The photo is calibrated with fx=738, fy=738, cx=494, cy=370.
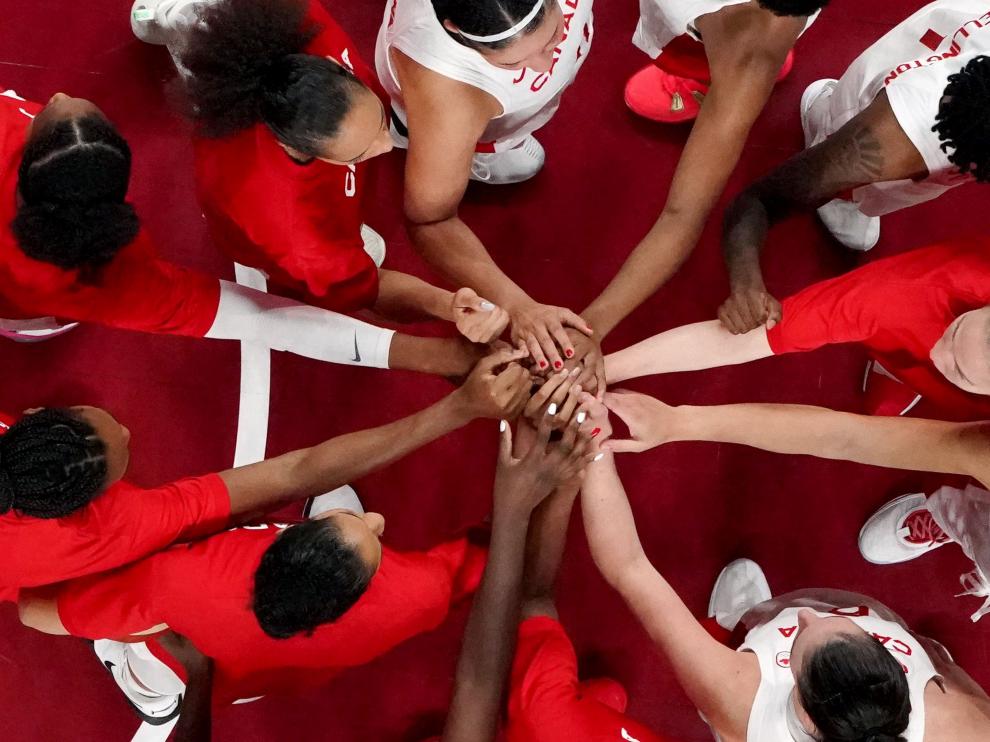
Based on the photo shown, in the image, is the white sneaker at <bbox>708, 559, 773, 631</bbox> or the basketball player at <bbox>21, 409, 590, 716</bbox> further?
the white sneaker at <bbox>708, 559, 773, 631</bbox>

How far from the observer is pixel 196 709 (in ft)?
5.25

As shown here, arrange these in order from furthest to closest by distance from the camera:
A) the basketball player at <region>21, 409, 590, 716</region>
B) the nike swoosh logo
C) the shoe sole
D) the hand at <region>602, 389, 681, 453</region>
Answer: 1. the shoe sole
2. the nike swoosh logo
3. the hand at <region>602, 389, 681, 453</region>
4. the basketball player at <region>21, 409, 590, 716</region>

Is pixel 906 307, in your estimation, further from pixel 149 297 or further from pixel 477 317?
pixel 149 297

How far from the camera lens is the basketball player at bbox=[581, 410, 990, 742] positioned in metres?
1.38

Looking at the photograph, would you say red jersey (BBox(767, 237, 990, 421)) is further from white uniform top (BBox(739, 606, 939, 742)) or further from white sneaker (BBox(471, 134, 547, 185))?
white sneaker (BBox(471, 134, 547, 185))

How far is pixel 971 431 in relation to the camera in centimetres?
154

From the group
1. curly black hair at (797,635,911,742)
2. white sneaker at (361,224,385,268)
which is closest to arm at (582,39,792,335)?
white sneaker at (361,224,385,268)

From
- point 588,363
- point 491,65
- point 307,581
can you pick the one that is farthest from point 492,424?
point 491,65

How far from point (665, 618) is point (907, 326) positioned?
0.83 m

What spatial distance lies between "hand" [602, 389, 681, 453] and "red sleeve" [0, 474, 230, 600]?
3.21 feet

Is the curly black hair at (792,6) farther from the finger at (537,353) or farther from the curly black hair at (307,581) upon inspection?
the curly black hair at (307,581)

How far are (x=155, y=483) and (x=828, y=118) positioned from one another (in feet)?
7.68

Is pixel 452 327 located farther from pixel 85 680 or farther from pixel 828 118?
pixel 85 680

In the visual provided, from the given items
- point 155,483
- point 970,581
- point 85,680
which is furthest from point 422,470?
point 970,581
